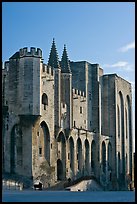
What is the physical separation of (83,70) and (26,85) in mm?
17589

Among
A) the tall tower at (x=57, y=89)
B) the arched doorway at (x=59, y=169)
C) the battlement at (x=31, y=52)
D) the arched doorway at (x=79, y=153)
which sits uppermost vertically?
the battlement at (x=31, y=52)

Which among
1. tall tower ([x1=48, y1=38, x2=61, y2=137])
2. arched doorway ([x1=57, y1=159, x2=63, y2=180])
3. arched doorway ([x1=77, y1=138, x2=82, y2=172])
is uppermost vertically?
tall tower ([x1=48, y1=38, x2=61, y2=137])

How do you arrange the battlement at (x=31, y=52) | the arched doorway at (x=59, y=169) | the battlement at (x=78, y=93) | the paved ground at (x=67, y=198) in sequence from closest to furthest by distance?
the paved ground at (x=67, y=198)
the battlement at (x=31, y=52)
the arched doorway at (x=59, y=169)
the battlement at (x=78, y=93)

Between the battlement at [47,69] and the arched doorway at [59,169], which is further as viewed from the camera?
the arched doorway at [59,169]

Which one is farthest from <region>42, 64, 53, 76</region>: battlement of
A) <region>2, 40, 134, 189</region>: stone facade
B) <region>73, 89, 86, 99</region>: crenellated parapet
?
<region>73, 89, 86, 99</region>: crenellated parapet

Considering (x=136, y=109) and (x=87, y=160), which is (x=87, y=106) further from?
(x=136, y=109)

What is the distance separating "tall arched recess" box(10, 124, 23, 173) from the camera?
4278cm

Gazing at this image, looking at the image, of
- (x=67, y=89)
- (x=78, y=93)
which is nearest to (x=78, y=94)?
(x=78, y=93)

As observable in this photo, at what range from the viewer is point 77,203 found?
1647 centimetres

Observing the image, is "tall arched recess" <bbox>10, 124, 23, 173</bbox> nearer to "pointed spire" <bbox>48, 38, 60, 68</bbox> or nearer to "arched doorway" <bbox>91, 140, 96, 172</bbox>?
"pointed spire" <bbox>48, 38, 60, 68</bbox>

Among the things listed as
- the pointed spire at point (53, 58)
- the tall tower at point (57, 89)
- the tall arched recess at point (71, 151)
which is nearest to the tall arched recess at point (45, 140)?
the tall tower at point (57, 89)

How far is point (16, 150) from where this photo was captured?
141 feet

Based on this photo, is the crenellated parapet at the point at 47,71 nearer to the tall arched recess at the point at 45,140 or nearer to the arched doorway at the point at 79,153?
the tall arched recess at the point at 45,140

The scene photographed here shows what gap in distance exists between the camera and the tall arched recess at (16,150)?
42.8 m
